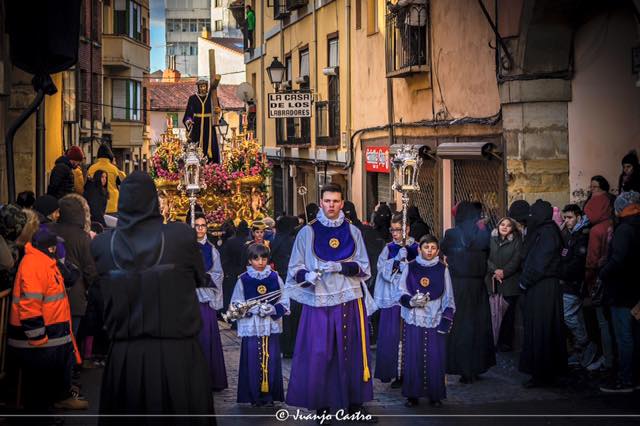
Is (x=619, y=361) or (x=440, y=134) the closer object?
(x=619, y=361)

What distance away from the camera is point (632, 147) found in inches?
551

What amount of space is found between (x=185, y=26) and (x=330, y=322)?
8839 cm

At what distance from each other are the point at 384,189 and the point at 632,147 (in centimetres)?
957

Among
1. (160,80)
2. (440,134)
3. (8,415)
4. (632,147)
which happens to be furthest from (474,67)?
(160,80)

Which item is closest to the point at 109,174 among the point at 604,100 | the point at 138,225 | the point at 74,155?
the point at 74,155

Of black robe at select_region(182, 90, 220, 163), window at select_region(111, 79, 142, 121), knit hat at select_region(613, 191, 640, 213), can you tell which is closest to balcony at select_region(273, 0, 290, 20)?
black robe at select_region(182, 90, 220, 163)

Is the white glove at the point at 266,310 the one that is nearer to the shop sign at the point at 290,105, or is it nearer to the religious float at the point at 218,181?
the religious float at the point at 218,181

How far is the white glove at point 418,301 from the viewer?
10.6 m

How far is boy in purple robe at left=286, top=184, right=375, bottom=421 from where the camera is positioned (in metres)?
9.64

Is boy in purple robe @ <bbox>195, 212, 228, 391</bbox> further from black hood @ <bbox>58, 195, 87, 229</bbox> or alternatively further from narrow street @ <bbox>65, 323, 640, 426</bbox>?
black hood @ <bbox>58, 195, 87, 229</bbox>

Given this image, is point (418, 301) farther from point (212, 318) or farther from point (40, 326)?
point (40, 326)

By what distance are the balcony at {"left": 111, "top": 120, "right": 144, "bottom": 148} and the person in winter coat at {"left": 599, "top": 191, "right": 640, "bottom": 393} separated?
116 ft

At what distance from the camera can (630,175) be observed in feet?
42.2

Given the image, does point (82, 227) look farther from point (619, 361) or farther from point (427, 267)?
point (619, 361)
